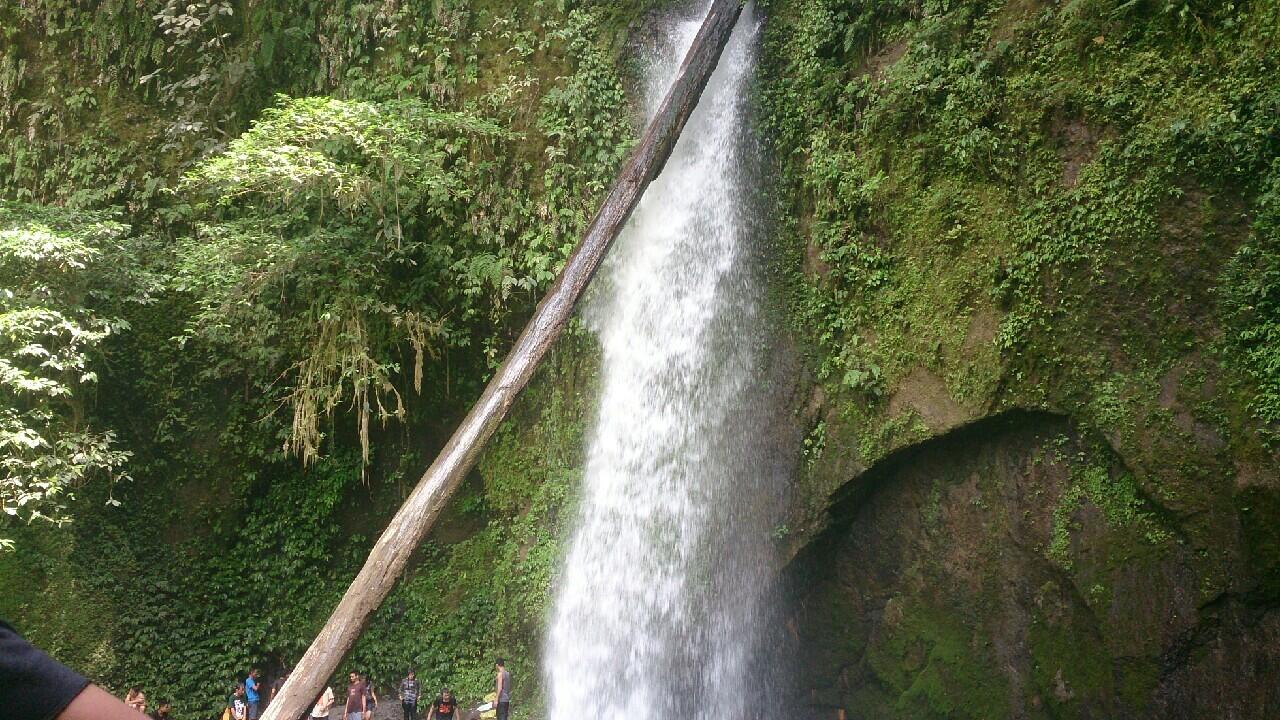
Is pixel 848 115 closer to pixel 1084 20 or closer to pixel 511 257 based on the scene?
pixel 1084 20

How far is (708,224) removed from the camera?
825 centimetres

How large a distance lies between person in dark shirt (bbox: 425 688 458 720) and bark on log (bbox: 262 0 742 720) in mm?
1548

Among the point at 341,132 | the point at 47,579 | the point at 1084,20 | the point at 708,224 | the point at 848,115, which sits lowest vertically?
the point at 47,579

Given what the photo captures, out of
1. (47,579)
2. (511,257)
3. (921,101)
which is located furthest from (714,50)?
(47,579)

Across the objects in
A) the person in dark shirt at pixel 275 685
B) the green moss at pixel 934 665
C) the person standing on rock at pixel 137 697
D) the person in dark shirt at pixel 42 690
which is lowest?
the green moss at pixel 934 665

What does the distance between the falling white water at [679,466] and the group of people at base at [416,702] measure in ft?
1.65

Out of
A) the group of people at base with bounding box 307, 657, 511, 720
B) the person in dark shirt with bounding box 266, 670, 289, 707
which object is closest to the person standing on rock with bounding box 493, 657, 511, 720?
the group of people at base with bounding box 307, 657, 511, 720

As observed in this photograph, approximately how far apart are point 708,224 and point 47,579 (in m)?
7.68

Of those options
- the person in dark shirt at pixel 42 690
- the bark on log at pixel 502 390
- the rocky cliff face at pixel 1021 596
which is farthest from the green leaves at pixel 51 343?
the person in dark shirt at pixel 42 690

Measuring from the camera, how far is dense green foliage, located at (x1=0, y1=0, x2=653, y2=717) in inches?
320

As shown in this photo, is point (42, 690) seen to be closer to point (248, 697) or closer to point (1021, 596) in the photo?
point (1021, 596)

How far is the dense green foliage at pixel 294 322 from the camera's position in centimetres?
814

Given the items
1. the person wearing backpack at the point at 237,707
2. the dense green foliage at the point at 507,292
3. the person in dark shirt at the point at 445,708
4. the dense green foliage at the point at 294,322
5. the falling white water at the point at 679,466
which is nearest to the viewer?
the dense green foliage at the point at 507,292

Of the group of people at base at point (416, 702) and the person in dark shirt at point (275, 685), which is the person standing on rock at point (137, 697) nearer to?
the group of people at base at point (416, 702)
